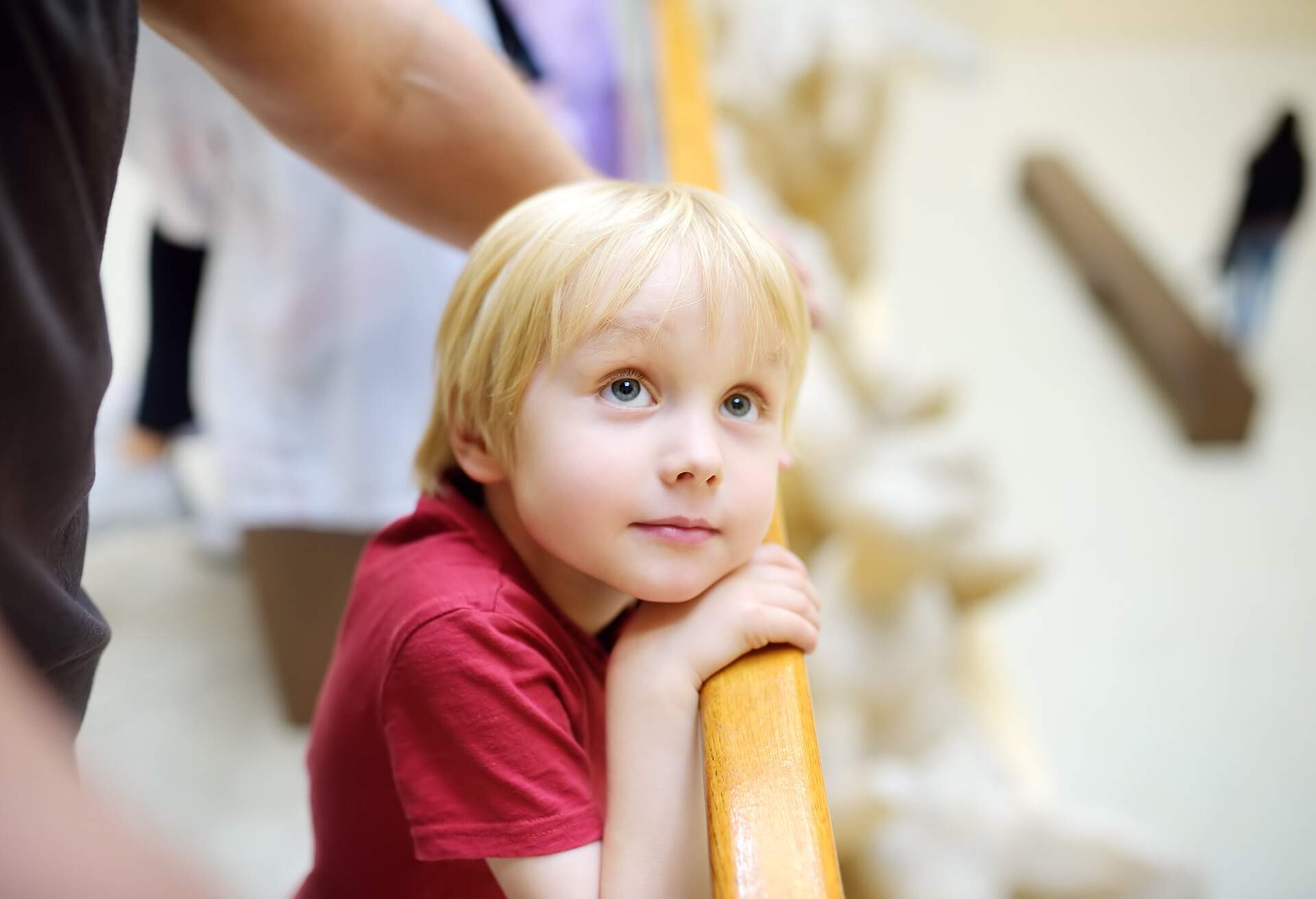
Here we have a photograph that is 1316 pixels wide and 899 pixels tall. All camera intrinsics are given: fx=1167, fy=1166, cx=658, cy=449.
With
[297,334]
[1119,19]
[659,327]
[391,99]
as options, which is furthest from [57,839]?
[1119,19]

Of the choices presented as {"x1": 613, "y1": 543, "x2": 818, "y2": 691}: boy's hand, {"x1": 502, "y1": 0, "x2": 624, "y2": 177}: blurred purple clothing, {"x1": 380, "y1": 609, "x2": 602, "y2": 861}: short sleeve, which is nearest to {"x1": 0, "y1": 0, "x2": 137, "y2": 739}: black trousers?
{"x1": 380, "y1": 609, "x2": 602, "y2": 861}: short sleeve

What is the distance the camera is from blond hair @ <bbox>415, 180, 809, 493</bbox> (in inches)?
21.9

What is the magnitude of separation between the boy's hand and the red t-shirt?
47mm

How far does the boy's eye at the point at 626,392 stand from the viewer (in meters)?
0.56

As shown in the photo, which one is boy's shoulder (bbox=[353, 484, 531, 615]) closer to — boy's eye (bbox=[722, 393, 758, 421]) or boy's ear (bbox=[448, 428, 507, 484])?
boy's ear (bbox=[448, 428, 507, 484])

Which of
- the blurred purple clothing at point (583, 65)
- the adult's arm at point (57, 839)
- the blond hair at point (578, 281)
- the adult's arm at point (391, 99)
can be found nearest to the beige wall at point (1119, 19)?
the blurred purple clothing at point (583, 65)

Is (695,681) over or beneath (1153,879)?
over

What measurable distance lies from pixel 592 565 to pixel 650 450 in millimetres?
67

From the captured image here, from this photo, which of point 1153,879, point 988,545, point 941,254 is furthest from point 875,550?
point 941,254

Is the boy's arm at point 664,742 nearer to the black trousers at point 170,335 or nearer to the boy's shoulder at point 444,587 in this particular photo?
the boy's shoulder at point 444,587

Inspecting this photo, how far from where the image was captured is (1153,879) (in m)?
1.34

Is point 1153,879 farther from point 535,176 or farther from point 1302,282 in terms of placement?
point 1302,282

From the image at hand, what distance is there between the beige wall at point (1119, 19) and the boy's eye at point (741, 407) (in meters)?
4.08

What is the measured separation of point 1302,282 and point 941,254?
0.94 metres
